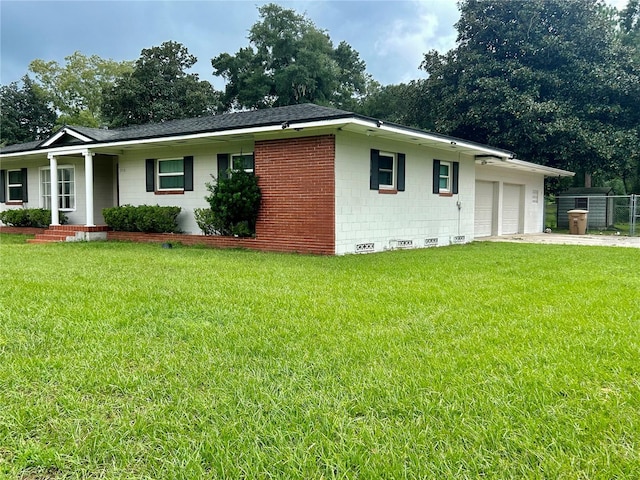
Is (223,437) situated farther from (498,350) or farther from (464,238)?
(464,238)

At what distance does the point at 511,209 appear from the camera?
20125mm

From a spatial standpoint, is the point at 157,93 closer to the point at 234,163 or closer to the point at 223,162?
the point at 223,162

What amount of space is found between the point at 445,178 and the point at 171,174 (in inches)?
319

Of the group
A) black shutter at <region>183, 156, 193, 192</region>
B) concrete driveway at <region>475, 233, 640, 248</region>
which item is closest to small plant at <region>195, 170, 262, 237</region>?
black shutter at <region>183, 156, 193, 192</region>

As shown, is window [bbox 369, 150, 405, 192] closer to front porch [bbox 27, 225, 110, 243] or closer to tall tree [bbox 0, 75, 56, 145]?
front porch [bbox 27, 225, 110, 243]

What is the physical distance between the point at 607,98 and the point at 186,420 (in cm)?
2468

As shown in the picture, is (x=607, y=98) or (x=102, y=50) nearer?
(x=607, y=98)

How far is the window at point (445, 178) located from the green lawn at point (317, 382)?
26.0 feet

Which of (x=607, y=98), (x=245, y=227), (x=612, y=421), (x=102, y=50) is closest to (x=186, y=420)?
Answer: (x=612, y=421)

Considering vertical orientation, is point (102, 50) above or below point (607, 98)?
above

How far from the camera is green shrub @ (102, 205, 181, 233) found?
13.2 meters

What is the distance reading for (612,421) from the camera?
2492mm

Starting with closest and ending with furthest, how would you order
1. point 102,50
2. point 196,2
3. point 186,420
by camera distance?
point 186,420, point 196,2, point 102,50

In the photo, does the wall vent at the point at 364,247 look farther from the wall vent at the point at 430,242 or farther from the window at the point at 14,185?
the window at the point at 14,185
